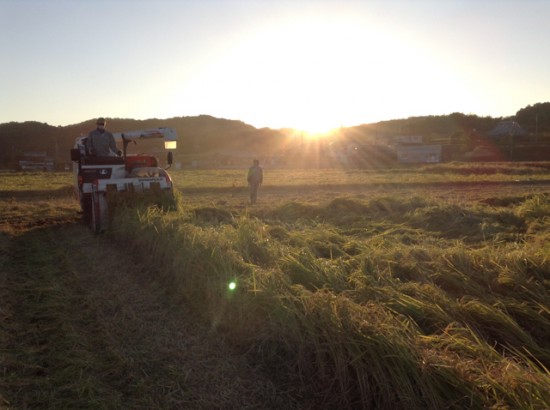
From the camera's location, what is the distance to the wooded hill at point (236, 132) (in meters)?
83.9

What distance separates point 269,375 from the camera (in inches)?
142

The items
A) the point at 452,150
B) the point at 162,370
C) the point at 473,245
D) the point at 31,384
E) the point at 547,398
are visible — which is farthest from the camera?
the point at 452,150

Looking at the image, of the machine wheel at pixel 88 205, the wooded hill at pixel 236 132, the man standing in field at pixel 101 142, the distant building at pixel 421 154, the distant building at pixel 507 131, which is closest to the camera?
the man standing in field at pixel 101 142

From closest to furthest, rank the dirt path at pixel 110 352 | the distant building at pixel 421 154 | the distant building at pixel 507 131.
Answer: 1. the dirt path at pixel 110 352
2. the distant building at pixel 421 154
3. the distant building at pixel 507 131

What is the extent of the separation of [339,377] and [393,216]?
8.74 m

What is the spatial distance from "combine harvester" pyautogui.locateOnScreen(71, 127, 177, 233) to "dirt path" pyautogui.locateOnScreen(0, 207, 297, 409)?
3.49m

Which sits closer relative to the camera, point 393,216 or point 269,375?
point 269,375

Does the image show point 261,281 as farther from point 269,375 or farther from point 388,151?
point 388,151

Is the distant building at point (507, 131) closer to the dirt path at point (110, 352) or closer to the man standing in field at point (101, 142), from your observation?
the man standing in field at point (101, 142)

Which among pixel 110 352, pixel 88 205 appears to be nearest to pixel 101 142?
pixel 88 205

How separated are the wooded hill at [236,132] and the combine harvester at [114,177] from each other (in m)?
59.6

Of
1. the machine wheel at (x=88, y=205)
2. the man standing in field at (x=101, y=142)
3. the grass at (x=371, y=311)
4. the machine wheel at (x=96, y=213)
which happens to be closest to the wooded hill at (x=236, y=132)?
the machine wheel at (x=88, y=205)

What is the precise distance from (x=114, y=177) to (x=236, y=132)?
10334 centimetres

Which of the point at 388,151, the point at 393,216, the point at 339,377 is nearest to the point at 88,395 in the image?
the point at 339,377
